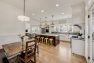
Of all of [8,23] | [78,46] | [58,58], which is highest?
[8,23]

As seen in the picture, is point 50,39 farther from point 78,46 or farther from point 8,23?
point 8,23

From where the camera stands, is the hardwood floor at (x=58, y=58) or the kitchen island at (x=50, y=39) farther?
the kitchen island at (x=50, y=39)

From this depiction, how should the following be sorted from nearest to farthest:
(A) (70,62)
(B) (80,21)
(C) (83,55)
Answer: (A) (70,62)
(C) (83,55)
(B) (80,21)

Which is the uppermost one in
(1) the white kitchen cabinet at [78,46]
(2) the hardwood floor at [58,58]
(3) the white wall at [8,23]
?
(3) the white wall at [8,23]

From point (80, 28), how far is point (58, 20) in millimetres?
5693

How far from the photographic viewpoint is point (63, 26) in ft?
29.9

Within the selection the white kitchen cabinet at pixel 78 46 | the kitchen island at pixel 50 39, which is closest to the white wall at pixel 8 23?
the kitchen island at pixel 50 39

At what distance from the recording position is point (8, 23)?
170 inches

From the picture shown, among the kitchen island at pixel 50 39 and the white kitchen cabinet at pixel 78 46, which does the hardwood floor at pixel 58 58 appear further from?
the kitchen island at pixel 50 39

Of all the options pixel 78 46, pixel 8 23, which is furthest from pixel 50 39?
pixel 8 23

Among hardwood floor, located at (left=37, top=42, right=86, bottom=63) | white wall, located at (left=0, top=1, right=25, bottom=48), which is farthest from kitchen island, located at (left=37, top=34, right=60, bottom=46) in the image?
white wall, located at (left=0, top=1, right=25, bottom=48)

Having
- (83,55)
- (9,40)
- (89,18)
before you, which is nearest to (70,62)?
(83,55)

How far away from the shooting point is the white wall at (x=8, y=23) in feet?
13.3

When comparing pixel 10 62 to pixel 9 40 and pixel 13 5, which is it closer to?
pixel 9 40
